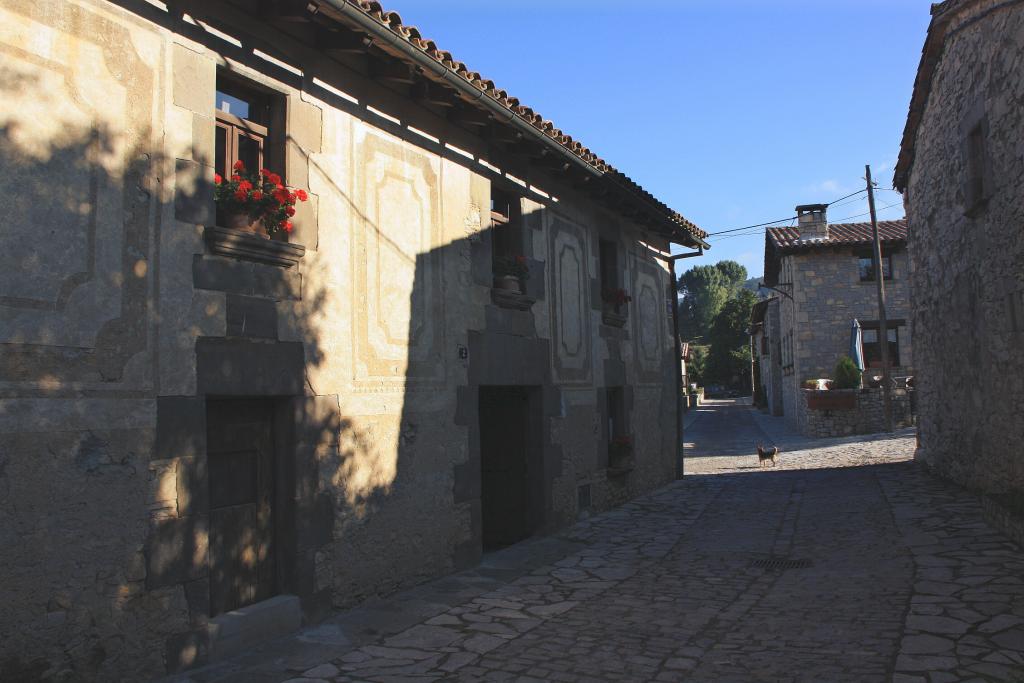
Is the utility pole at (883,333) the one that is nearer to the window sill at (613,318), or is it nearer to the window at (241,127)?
the window sill at (613,318)

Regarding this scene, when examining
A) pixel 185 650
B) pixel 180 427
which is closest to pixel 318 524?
pixel 185 650

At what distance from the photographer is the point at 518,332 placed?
8.97 m

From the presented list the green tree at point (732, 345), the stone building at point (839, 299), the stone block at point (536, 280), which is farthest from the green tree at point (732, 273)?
the stone block at point (536, 280)

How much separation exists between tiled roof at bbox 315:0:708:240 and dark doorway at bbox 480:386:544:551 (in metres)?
3.13

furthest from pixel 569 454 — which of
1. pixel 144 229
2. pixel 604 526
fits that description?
pixel 144 229

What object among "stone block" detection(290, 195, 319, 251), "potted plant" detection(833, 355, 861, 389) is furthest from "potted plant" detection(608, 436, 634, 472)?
"potted plant" detection(833, 355, 861, 389)

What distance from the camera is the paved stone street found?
4.75 metres

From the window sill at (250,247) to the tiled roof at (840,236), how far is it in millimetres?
22625

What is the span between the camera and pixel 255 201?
5.34 m

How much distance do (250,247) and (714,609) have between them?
448cm

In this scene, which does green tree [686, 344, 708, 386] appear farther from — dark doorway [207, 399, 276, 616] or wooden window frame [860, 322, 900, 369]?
dark doorway [207, 399, 276, 616]

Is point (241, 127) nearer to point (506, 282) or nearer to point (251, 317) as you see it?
point (251, 317)

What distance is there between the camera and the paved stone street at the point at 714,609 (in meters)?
4.75

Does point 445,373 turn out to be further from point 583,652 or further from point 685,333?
point 685,333
